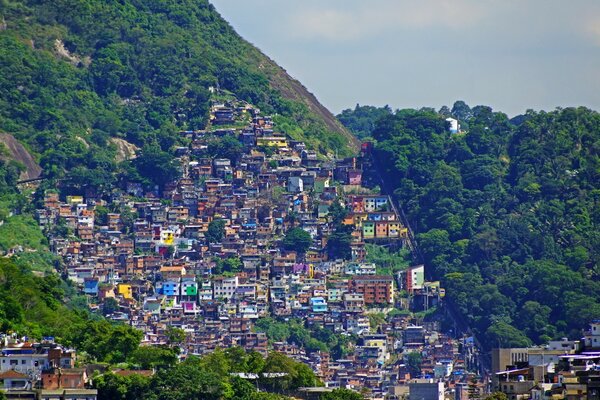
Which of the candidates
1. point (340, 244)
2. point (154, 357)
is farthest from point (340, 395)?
point (340, 244)

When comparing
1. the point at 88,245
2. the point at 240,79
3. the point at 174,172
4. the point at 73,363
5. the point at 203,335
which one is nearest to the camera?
the point at 73,363

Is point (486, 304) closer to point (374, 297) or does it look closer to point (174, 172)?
point (374, 297)

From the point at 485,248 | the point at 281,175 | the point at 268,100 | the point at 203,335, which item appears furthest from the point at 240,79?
the point at 203,335

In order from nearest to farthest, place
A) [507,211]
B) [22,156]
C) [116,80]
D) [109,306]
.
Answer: [109,306] < [22,156] < [507,211] < [116,80]

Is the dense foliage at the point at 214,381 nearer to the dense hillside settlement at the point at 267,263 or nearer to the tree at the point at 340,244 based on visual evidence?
the dense hillside settlement at the point at 267,263

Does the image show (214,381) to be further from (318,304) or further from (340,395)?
(318,304)
